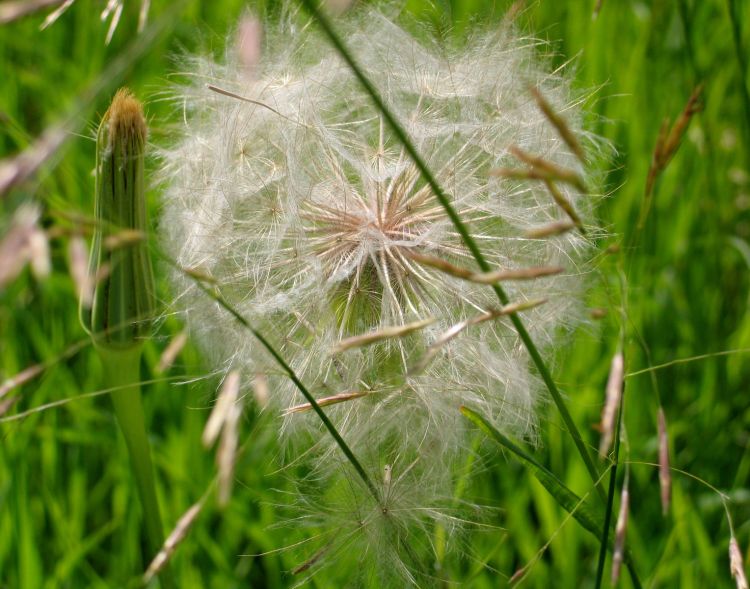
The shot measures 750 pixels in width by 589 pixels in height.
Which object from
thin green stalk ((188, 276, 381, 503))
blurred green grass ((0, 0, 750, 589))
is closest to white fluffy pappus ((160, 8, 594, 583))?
blurred green grass ((0, 0, 750, 589))

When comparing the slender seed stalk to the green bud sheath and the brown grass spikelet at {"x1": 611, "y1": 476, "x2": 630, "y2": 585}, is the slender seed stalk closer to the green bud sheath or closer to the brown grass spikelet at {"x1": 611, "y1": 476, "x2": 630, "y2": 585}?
the green bud sheath

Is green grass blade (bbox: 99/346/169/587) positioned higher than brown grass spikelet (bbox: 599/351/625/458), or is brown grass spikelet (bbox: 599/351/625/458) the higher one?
green grass blade (bbox: 99/346/169/587)

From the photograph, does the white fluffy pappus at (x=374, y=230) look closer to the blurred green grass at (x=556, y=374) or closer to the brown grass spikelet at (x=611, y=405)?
the blurred green grass at (x=556, y=374)

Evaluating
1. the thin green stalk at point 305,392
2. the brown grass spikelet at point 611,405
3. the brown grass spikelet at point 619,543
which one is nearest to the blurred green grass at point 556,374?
the thin green stalk at point 305,392

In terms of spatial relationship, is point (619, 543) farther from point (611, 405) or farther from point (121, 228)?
point (121, 228)

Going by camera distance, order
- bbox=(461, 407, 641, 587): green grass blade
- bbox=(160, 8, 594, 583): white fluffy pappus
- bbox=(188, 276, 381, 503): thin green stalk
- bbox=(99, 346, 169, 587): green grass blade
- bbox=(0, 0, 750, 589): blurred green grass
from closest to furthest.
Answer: bbox=(188, 276, 381, 503): thin green stalk → bbox=(461, 407, 641, 587): green grass blade → bbox=(99, 346, 169, 587): green grass blade → bbox=(160, 8, 594, 583): white fluffy pappus → bbox=(0, 0, 750, 589): blurred green grass

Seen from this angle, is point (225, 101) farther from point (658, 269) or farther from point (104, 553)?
point (658, 269)

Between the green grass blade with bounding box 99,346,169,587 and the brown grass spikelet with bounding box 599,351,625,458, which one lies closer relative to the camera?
the brown grass spikelet with bounding box 599,351,625,458
